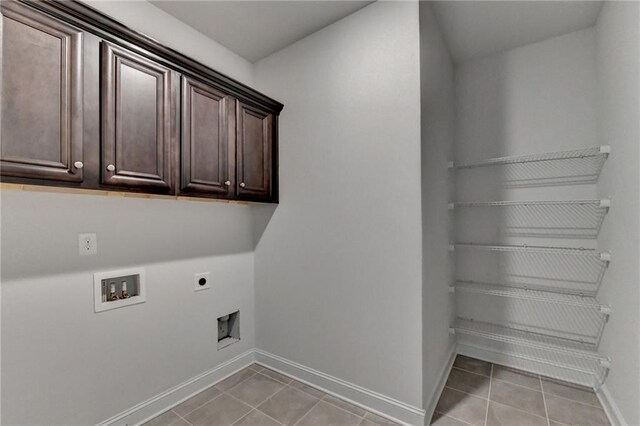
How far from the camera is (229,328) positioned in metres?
2.38

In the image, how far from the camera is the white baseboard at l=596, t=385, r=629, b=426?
1.60 metres

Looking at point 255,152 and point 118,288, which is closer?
point 118,288

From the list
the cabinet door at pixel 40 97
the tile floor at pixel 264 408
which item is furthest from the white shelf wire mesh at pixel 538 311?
the cabinet door at pixel 40 97

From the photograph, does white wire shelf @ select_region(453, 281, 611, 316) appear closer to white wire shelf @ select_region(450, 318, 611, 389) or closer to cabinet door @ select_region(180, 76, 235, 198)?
white wire shelf @ select_region(450, 318, 611, 389)

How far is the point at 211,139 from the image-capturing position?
6.05 ft

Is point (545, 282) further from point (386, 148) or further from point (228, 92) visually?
point (228, 92)

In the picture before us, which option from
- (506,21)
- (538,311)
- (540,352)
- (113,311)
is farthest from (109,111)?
(540,352)

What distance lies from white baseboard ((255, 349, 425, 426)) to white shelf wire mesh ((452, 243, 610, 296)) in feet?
4.29

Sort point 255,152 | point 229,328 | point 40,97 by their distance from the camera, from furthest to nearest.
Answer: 1. point 229,328
2. point 255,152
3. point 40,97

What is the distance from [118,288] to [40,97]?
103 cm

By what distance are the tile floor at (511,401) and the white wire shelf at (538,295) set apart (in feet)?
1.90

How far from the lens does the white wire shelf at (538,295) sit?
1.96 metres

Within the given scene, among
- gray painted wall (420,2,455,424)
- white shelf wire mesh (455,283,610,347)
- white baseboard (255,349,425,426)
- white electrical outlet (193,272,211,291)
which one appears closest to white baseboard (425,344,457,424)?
gray painted wall (420,2,455,424)

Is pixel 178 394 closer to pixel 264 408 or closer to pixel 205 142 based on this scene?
pixel 264 408
